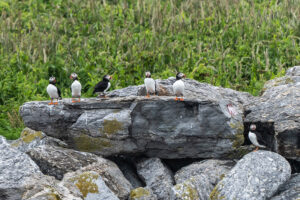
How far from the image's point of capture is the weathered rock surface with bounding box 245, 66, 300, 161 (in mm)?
10898

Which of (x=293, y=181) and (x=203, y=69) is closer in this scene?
(x=293, y=181)

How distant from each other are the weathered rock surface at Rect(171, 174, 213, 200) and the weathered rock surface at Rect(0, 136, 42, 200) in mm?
2773

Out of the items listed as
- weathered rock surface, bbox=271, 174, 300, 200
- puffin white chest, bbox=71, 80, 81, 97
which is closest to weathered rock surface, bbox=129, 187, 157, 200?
weathered rock surface, bbox=271, 174, 300, 200

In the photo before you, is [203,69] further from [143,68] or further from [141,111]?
[141,111]

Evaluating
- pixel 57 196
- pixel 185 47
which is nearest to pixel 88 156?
pixel 57 196

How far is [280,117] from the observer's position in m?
11.3

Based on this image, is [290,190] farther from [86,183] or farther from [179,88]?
[86,183]

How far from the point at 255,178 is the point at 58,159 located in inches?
162

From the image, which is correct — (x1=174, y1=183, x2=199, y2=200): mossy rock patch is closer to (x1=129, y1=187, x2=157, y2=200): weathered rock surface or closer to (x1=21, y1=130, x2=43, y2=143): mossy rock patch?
(x1=129, y1=187, x2=157, y2=200): weathered rock surface

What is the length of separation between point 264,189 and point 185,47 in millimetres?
11547

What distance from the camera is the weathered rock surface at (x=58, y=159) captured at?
33.4 ft

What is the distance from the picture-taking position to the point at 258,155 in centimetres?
1034

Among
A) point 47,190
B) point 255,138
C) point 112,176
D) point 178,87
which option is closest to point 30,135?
point 112,176

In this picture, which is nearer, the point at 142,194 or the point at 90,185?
the point at 90,185
